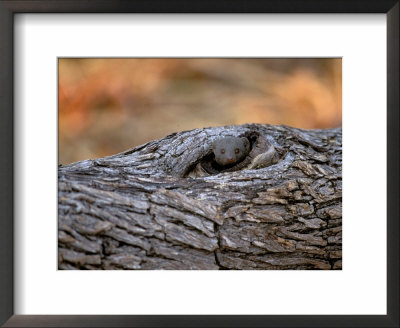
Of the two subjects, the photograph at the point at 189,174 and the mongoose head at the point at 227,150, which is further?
the mongoose head at the point at 227,150

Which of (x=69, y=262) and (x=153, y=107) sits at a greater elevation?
(x=153, y=107)

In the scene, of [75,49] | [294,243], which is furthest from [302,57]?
[75,49]

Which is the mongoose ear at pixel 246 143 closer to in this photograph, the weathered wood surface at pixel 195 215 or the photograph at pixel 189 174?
the photograph at pixel 189 174

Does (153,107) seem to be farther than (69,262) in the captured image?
Yes

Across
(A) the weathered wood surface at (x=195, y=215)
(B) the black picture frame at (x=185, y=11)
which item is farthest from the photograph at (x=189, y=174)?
(B) the black picture frame at (x=185, y=11)

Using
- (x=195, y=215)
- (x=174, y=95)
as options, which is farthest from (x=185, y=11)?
(x=195, y=215)
